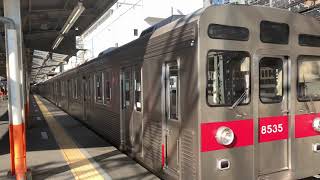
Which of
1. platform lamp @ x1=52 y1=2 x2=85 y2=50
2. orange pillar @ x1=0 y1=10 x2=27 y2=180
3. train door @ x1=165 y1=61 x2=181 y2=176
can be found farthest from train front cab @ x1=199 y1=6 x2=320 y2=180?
platform lamp @ x1=52 y1=2 x2=85 y2=50

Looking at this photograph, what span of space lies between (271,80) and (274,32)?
25.3 inches

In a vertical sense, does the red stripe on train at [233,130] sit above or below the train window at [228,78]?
below

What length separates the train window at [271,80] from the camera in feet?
17.0

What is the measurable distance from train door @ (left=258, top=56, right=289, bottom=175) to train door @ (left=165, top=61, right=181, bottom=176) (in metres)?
1.08

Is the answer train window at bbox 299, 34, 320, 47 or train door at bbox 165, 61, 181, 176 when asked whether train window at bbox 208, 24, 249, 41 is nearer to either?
train door at bbox 165, 61, 181, 176

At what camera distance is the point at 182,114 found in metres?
5.06

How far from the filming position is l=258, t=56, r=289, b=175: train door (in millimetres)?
5160

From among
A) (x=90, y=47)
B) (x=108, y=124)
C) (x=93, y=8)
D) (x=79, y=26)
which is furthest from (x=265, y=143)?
(x=90, y=47)

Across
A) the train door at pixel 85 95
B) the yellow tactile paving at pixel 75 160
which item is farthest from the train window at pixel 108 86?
the train door at pixel 85 95

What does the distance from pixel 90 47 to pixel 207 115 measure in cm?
2706

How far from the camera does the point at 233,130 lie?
486cm

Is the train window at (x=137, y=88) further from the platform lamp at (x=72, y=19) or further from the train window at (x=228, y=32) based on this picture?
the platform lamp at (x=72, y=19)

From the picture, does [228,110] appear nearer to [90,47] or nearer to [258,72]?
[258,72]

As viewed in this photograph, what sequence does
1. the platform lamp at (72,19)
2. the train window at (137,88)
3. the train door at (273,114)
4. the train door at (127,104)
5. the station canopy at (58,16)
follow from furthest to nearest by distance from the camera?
1. the station canopy at (58,16)
2. the platform lamp at (72,19)
3. the train door at (127,104)
4. the train window at (137,88)
5. the train door at (273,114)
